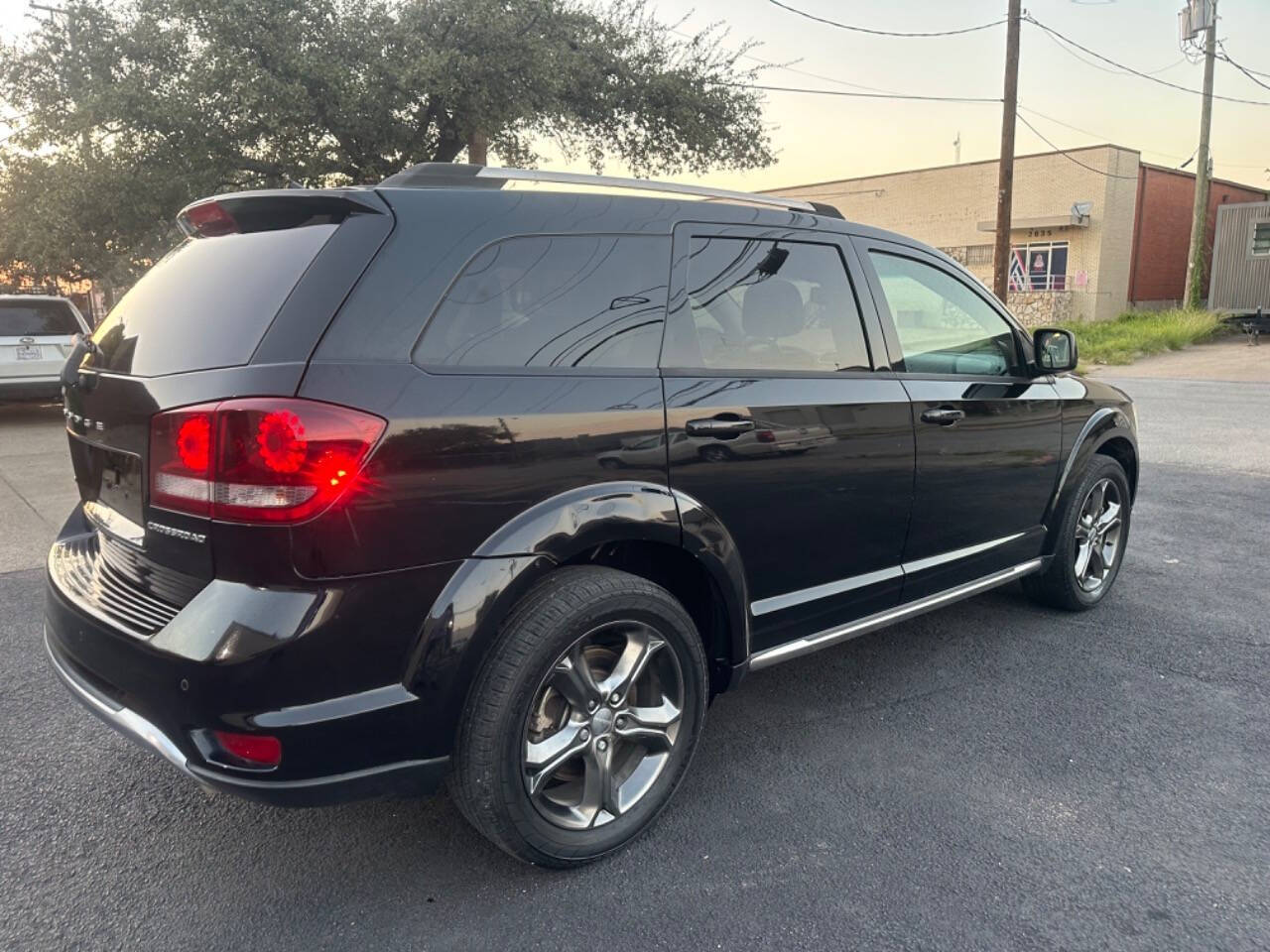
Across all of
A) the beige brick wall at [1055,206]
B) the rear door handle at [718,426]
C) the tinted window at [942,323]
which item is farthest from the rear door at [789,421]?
the beige brick wall at [1055,206]

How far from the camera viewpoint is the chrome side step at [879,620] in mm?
3025

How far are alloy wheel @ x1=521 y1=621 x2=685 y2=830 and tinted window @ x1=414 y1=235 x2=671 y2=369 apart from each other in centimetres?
76

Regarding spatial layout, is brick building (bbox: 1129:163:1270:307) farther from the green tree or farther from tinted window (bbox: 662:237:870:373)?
tinted window (bbox: 662:237:870:373)

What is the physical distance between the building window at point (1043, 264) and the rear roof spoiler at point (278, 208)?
29463 millimetres

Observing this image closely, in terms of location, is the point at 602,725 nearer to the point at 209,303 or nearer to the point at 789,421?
the point at 789,421

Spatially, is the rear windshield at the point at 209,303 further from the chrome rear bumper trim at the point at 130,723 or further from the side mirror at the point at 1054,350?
the side mirror at the point at 1054,350

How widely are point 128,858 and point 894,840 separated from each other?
214 centimetres

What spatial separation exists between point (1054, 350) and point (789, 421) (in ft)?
6.01

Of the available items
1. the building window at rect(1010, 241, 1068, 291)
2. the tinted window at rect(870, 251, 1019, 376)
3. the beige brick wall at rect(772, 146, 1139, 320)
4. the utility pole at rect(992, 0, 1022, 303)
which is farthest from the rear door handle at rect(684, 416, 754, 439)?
the building window at rect(1010, 241, 1068, 291)

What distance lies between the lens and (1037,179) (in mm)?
29391

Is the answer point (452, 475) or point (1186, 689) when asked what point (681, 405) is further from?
point (1186, 689)

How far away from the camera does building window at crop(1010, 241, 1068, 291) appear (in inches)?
1148

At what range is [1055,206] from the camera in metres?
29.0

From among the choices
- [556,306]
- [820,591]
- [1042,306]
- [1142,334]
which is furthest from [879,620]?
[1042,306]
